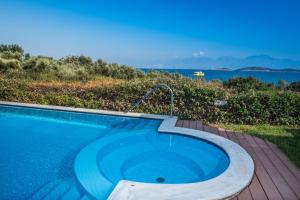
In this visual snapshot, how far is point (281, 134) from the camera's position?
6609 mm

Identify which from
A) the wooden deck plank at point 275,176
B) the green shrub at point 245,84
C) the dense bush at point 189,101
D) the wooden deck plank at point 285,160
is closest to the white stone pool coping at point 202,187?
the wooden deck plank at point 275,176

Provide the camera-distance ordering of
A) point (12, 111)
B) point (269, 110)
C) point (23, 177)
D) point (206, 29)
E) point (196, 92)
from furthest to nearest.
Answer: point (206, 29), point (12, 111), point (196, 92), point (269, 110), point (23, 177)

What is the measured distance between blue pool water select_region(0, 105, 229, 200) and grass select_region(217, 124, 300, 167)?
1.43 meters

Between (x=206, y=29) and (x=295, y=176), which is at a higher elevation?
(x=206, y=29)

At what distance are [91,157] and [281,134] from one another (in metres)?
4.72

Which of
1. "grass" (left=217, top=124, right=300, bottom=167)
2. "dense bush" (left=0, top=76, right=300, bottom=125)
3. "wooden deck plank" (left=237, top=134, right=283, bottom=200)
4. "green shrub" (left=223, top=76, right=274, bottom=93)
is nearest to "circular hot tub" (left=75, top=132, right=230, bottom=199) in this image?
"wooden deck plank" (left=237, top=134, right=283, bottom=200)

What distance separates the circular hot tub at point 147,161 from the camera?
456 cm

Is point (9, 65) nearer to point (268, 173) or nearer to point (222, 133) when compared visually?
point (222, 133)

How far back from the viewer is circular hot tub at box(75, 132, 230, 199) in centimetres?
456

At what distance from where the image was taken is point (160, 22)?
28.4m

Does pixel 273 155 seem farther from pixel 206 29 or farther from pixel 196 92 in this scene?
pixel 206 29

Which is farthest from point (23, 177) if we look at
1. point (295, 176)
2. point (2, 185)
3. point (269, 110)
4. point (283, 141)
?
point (269, 110)

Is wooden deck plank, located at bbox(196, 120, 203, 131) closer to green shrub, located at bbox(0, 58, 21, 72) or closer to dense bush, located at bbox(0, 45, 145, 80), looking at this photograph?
dense bush, located at bbox(0, 45, 145, 80)

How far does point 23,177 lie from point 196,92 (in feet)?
18.3
